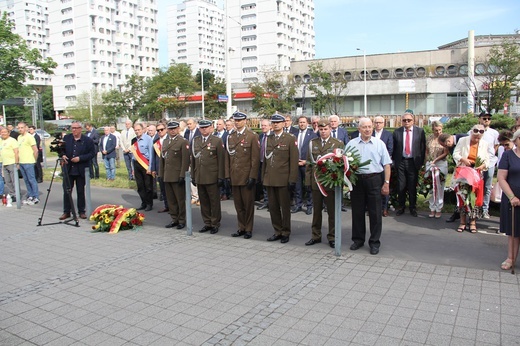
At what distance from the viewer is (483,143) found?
8141 millimetres

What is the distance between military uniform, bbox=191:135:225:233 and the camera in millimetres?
8570

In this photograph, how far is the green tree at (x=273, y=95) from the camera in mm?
54000

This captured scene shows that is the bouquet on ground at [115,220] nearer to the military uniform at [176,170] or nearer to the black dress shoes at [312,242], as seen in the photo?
the military uniform at [176,170]

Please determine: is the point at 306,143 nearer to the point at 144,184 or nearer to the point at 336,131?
the point at 336,131

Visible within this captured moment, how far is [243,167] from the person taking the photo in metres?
8.22

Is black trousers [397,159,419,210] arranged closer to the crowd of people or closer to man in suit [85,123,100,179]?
the crowd of people

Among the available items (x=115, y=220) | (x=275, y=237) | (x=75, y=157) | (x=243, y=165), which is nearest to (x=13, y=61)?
(x=75, y=157)

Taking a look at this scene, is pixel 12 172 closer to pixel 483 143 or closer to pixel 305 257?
pixel 305 257

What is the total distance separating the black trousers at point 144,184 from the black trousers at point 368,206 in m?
5.97

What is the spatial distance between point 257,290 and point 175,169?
4301 mm

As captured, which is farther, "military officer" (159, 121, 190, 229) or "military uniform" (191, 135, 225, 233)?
"military officer" (159, 121, 190, 229)

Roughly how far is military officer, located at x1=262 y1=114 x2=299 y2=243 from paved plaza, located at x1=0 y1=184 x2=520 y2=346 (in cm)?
40

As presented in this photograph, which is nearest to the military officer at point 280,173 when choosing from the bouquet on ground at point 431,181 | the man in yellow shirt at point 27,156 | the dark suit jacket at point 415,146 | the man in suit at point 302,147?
the man in suit at point 302,147

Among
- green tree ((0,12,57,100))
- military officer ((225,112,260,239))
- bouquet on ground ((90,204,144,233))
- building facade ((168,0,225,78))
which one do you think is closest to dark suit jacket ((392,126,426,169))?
military officer ((225,112,260,239))
